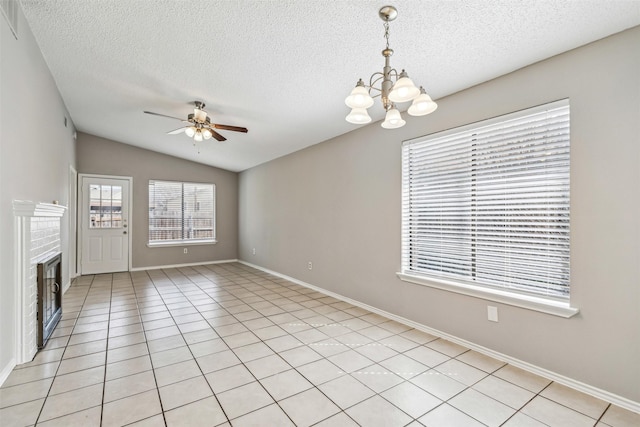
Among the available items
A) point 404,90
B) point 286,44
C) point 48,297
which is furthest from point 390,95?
point 48,297

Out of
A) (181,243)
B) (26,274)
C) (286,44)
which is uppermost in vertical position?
(286,44)

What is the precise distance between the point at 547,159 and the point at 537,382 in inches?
66.2

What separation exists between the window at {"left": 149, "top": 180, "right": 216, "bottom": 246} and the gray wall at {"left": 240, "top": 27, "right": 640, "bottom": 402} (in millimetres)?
4687

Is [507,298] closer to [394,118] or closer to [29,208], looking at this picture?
[394,118]

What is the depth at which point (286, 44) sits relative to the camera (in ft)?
7.73

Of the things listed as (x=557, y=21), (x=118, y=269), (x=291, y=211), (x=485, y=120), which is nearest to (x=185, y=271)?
(x=118, y=269)

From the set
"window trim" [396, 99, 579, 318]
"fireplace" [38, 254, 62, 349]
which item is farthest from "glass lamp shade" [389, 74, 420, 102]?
"fireplace" [38, 254, 62, 349]

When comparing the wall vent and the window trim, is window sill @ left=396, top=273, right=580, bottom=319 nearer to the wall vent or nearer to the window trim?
the window trim

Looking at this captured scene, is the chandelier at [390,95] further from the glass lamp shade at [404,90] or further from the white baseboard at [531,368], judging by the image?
the white baseboard at [531,368]

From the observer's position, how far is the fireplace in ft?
8.70

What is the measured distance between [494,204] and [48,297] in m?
→ 4.41

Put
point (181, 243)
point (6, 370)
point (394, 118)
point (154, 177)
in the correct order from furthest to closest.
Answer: point (181, 243) < point (154, 177) < point (6, 370) < point (394, 118)

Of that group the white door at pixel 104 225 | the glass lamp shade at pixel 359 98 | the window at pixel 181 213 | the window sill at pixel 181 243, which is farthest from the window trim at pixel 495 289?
the white door at pixel 104 225

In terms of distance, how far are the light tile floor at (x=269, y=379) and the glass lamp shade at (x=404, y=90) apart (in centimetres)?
186
